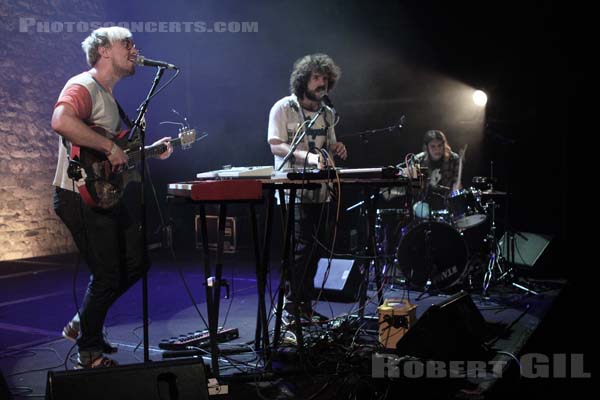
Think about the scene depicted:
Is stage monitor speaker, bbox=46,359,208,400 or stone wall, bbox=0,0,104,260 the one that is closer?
stage monitor speaker, bbox=46,359,208,400

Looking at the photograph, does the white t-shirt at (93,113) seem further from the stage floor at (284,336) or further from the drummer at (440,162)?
the drummer at (440,162)

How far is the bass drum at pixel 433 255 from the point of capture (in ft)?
18.8

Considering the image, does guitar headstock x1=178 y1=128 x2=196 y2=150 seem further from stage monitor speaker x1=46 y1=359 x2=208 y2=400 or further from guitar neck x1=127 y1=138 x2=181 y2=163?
stage monitor speaker x1=46 y1=359 x2=208 y2=400

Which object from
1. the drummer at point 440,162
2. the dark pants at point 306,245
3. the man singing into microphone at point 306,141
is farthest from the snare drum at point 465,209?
the dark pants at point 306,245

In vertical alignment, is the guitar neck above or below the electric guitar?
above

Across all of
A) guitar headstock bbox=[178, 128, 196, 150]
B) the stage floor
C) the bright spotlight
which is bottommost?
the stage floor

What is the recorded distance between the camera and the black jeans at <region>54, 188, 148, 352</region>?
10.5 feet

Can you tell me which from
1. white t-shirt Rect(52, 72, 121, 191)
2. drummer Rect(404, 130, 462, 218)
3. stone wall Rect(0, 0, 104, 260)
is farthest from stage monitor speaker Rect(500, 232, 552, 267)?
stone wall Rect(0, 0, 104, 260)

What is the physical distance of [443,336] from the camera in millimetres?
3115

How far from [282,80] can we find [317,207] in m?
6.05

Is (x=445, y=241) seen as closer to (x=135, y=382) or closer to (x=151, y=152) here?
(x=151, y=152)

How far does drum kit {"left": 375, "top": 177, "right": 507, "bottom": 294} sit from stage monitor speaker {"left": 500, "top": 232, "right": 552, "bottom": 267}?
276 mm

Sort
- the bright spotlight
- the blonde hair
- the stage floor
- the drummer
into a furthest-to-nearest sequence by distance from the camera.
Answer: the bright spotlight < the drummer < the blonde hair < the stage floor

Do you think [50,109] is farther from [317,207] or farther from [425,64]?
[317,207]
